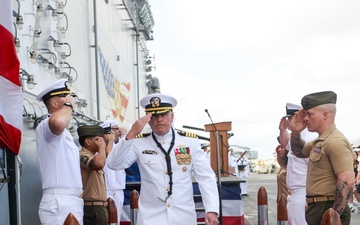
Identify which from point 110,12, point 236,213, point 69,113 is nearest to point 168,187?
point 69,113

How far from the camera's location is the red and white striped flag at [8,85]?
337cm

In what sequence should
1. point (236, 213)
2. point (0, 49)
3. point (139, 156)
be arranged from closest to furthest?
→ point (0, 49)
point (139, 156)
point (236, 213)

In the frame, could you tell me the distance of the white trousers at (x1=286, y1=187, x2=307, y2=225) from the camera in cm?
518

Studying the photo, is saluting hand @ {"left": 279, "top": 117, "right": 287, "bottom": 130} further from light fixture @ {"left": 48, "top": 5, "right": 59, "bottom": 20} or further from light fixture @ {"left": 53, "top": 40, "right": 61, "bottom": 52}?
light fixture @ {"left": 48, "top": 5, "right": 59, "bottom": 20}

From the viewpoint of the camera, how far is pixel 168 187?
4.07 meters

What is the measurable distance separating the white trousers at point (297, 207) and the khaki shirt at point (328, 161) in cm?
116

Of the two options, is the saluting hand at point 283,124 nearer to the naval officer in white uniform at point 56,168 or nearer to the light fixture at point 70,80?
the naval officer in white uniform at point 56,168

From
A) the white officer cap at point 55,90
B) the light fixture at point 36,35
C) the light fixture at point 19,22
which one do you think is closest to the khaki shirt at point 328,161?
the white officer cap at point 55,90

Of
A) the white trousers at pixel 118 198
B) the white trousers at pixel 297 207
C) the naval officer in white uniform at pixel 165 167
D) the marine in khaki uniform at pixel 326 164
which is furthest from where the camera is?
the white trousers at pixel 118 198

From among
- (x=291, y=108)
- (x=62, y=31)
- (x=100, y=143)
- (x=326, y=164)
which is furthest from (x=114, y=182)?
(x=326, y=164)

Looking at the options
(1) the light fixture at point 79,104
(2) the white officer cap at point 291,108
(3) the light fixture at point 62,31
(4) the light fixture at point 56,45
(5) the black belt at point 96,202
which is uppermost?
(3) the light fixture at point 62,31

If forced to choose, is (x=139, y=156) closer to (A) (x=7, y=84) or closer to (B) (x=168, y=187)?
(B) (x=168, y=187)

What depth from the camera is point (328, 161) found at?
3906 mm

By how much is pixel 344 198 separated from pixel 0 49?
2.68 metres
